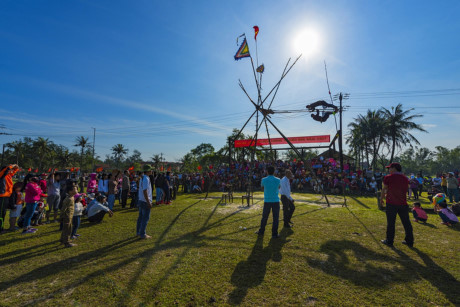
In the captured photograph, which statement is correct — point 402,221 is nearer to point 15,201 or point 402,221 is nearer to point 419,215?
point 419,215

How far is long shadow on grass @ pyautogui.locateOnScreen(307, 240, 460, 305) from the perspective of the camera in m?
3.63

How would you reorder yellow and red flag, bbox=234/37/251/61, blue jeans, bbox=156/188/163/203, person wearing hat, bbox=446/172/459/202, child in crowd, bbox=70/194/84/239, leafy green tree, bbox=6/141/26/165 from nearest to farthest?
1. child in crowd, bbox=70/194/84/239
2. person wearing hat, bbox=446/172/459/202
3. yellow and red flag, bbox=234/37/251/61
4. blue jeans, bbox=156/188/163/203
5. leafy green tree, bbox=6/141/26/165

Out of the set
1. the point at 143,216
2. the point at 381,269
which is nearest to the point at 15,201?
the point at 143,216

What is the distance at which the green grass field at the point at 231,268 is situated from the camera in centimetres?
329

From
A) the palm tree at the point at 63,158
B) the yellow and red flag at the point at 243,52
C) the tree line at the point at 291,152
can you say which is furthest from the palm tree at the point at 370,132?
the palm tree at the point at 63,158

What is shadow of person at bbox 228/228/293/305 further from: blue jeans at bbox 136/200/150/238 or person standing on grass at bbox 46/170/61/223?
person standing on grass at bbox 46/170/61/223

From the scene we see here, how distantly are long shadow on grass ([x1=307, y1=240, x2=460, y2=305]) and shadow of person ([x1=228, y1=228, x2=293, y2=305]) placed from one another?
90 cm

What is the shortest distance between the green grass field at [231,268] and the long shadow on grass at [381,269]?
2 centimetres

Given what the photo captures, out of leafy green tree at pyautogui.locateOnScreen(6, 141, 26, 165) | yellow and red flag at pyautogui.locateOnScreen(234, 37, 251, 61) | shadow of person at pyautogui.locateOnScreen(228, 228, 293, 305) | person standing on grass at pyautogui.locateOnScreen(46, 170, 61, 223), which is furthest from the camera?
leafy green tree at pyautogui.locateOnScreen(6, 141, 26, 165)

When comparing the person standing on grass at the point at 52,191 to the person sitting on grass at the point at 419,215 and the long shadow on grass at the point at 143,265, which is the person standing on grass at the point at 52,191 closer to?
the long shadow on grass at the point at 143,265

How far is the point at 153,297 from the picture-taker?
10.9 ft

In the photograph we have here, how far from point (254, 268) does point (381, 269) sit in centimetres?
245

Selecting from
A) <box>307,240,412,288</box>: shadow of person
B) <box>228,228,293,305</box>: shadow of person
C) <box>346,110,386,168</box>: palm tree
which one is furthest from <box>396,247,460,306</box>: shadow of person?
<box>346,110,386,168</box>: palm tree

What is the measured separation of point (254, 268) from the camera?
423 centimetres
